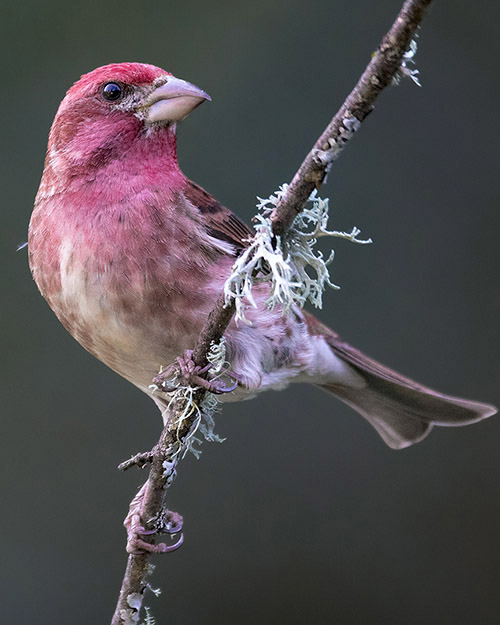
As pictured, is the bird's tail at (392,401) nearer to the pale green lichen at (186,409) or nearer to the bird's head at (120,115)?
the bird's head at (120,115)

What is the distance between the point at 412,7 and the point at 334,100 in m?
3.26

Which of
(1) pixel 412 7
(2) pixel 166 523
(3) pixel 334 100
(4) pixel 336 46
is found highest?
(4) pixel 336 46

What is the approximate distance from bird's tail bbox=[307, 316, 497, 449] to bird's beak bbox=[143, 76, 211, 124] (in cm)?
111

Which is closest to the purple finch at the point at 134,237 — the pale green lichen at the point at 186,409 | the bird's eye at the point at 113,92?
the bird's eye at the point at 113,92

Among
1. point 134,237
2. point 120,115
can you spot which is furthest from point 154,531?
point 120,115

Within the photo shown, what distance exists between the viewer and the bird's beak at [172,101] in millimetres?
2631

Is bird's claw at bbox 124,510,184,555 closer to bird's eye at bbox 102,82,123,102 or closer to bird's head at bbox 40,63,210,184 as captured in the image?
bird's head at bbox 40,63,210,184

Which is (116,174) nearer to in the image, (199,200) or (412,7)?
(199,200)

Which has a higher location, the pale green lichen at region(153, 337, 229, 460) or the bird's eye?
the bird's eye

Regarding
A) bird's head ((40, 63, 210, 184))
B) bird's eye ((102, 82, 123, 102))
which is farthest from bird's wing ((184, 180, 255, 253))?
bird's eye ((102, 82, 123, 102))

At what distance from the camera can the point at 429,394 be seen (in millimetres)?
3449

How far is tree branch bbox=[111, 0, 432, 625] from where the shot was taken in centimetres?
141

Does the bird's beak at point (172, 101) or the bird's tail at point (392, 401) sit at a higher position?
the bird's beak at point (172, 101)

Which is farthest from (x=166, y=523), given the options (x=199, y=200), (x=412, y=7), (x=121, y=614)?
(x=412, y=7)
